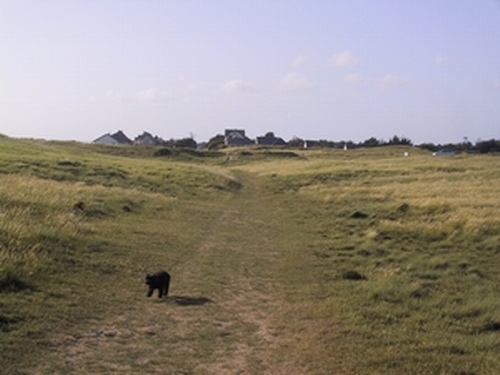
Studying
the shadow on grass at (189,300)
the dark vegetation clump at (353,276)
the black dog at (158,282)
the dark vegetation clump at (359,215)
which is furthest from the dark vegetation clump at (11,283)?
the dark vegetation clump at (359,215)

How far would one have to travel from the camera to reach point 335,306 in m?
10.1

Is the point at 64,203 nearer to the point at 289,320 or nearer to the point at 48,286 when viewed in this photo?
the point at 48,286

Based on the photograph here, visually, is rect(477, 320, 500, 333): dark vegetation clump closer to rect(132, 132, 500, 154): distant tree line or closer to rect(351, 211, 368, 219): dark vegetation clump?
rect(351, 211, 368, 219): dark vegetation clump

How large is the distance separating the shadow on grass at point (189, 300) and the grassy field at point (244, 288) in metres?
0.04

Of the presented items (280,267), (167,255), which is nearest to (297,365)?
(280,267)

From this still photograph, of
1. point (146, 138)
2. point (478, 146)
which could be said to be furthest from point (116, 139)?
point (478, 146)

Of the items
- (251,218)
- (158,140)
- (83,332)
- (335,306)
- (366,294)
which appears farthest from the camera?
(158,140)

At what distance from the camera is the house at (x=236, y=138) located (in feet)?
531

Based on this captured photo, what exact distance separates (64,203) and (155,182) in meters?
17.7

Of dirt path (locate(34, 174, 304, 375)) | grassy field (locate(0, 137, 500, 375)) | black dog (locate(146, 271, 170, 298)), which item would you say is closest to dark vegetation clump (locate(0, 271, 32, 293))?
grassy field (locate(0, 137, 500, 375))

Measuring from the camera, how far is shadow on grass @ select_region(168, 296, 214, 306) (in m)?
10.2

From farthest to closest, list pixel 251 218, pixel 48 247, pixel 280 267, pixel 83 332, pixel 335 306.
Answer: pixel 251 218 → pixel 280 267 → pixel 48 247 → pixel 335 306 → pixel 83 332

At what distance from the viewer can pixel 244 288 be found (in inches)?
459

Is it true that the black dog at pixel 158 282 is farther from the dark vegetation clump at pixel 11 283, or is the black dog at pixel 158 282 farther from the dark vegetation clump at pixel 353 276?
the dark vegetation clump at pixel 353 276
